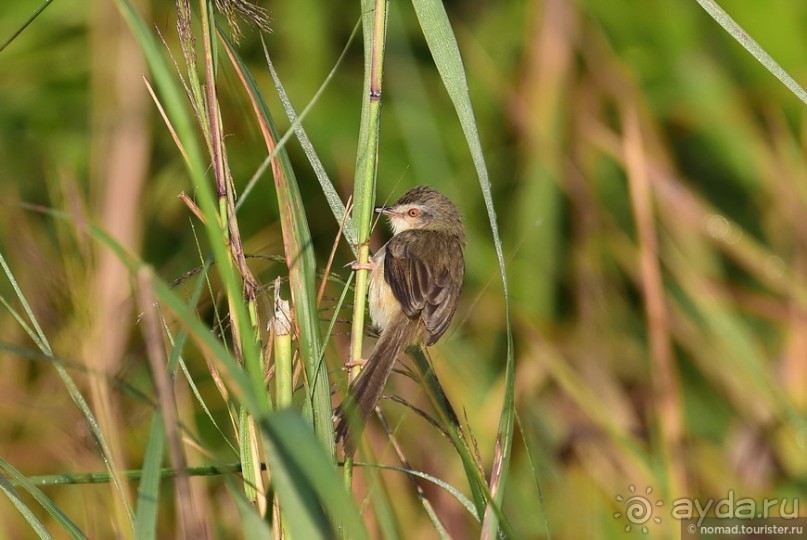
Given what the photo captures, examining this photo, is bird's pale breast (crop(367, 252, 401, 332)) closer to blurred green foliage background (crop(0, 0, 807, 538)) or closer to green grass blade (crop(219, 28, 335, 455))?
blurred green foliage background (crop(0, 0, 807, 538))

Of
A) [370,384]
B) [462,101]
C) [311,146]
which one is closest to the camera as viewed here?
[462,101]

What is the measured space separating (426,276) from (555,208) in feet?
6.00

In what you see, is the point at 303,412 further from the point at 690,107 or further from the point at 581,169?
the point at 690,107

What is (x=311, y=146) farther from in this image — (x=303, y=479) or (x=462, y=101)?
(x=303, y=479)

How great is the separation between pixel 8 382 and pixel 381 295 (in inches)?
92.2

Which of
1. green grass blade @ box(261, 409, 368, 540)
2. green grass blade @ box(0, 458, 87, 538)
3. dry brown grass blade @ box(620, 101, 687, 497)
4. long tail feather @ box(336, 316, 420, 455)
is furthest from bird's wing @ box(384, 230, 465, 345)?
green grass blade @ box(261, 409, 368, 540)

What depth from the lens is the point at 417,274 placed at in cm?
387

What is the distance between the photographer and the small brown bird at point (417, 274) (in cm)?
364

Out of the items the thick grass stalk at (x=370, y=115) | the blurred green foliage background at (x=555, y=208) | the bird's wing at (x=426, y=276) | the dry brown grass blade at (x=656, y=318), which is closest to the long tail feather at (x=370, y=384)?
the bird's wing at (x=426, y=276)

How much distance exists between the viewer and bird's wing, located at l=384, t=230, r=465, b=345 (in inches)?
147

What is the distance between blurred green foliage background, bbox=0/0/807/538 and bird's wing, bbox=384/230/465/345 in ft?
2.08

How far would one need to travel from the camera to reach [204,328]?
163 cm

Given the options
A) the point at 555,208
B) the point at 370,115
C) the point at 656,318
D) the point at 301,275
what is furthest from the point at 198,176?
the point at 555,208

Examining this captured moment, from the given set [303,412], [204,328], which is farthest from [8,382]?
[204,328]
